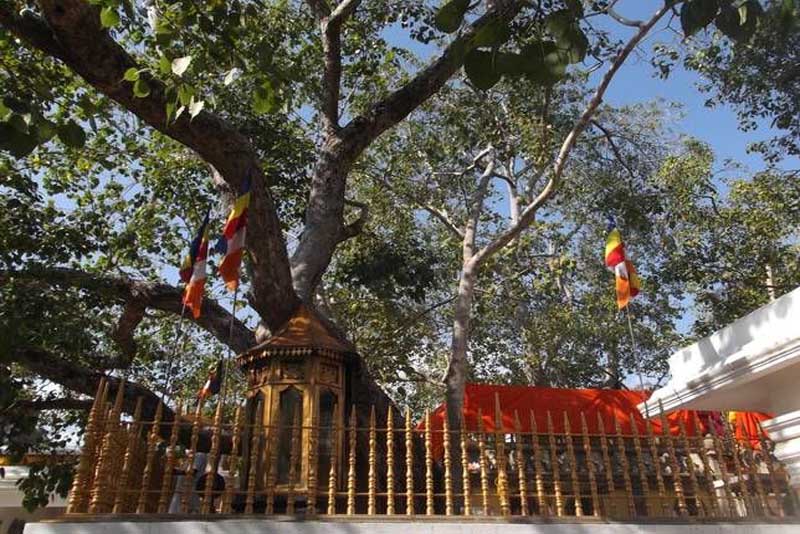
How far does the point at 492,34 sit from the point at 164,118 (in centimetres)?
438

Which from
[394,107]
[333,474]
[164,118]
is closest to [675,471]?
[333,474]

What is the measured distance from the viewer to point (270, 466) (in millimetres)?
4785

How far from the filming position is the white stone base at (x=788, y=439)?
167 inches

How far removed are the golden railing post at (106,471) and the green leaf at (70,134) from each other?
6.73ft

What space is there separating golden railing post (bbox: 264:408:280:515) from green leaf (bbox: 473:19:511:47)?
11.5 feet

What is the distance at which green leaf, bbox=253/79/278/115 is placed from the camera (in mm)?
4039

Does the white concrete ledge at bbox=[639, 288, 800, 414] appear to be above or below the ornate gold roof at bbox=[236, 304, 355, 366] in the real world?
below

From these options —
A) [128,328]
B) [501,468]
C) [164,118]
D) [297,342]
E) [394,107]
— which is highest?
[394,107]

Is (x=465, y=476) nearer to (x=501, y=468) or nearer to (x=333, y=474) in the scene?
(x=501, y=468)

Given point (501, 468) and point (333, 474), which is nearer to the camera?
point (333, 474)

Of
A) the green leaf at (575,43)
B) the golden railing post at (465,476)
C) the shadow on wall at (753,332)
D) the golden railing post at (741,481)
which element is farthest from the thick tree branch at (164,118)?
the golden railing post at (741,481)

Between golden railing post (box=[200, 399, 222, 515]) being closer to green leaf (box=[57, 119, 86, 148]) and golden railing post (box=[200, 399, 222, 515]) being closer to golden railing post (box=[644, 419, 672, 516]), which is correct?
green leaf (box=[57, 119, 86, 148])

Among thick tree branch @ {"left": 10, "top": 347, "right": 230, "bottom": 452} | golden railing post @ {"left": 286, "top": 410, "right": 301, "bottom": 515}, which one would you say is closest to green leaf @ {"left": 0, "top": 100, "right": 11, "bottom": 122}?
golden railing post @ {"left": 286, "top": 410, "right": 301, "bottom": 515}

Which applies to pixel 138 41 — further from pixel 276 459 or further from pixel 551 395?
pixel 551 395
